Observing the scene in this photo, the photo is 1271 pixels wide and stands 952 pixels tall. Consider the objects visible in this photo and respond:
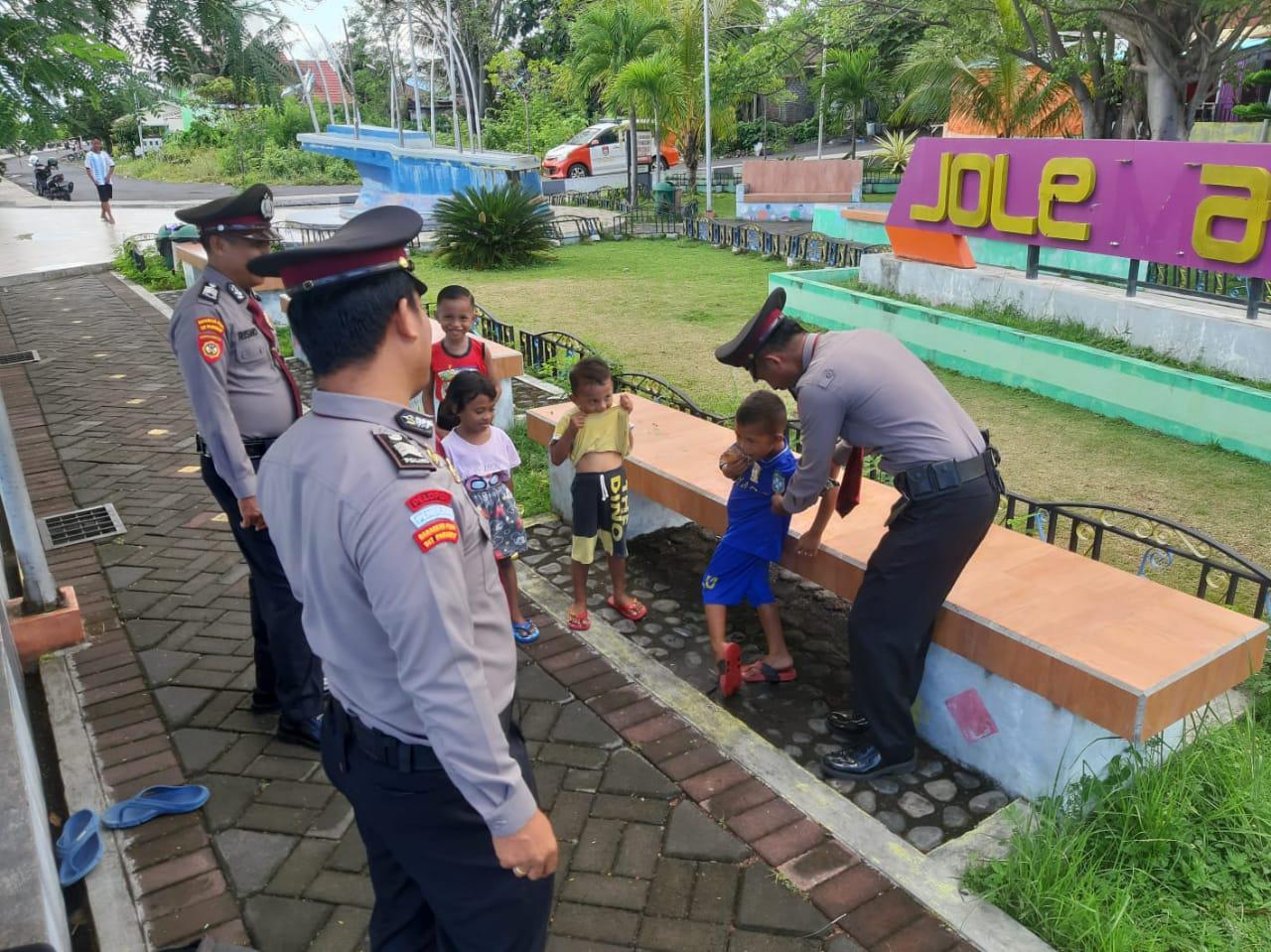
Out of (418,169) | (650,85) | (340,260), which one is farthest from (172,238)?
(340,260)

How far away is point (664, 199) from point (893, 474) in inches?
785

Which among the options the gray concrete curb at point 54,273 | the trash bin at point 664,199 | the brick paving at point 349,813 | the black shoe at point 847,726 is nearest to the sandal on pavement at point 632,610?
the brick paving at point 349,813

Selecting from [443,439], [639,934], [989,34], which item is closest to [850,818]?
[639,934]

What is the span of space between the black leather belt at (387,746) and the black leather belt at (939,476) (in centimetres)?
177

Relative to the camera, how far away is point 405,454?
1.83 meters

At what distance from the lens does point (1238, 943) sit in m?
2.71

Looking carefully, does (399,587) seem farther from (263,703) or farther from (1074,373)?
(1074,373)

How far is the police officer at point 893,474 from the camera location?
330 centimetres

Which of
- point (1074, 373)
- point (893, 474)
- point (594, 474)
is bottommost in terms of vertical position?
point (1074, 373)

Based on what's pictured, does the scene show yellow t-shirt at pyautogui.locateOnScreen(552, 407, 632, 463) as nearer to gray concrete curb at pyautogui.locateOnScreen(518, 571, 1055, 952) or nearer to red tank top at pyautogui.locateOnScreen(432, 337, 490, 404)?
red tank top at pyautogui.locateOnScreen(432, 337, 490, 404)

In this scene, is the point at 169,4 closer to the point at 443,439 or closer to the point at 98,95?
the point at 98,95

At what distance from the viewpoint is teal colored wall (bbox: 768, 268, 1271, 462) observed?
7227 mm

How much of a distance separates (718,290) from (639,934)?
1150cm

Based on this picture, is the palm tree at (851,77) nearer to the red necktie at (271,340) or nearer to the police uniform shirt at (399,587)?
the red necktie at (271,340)
